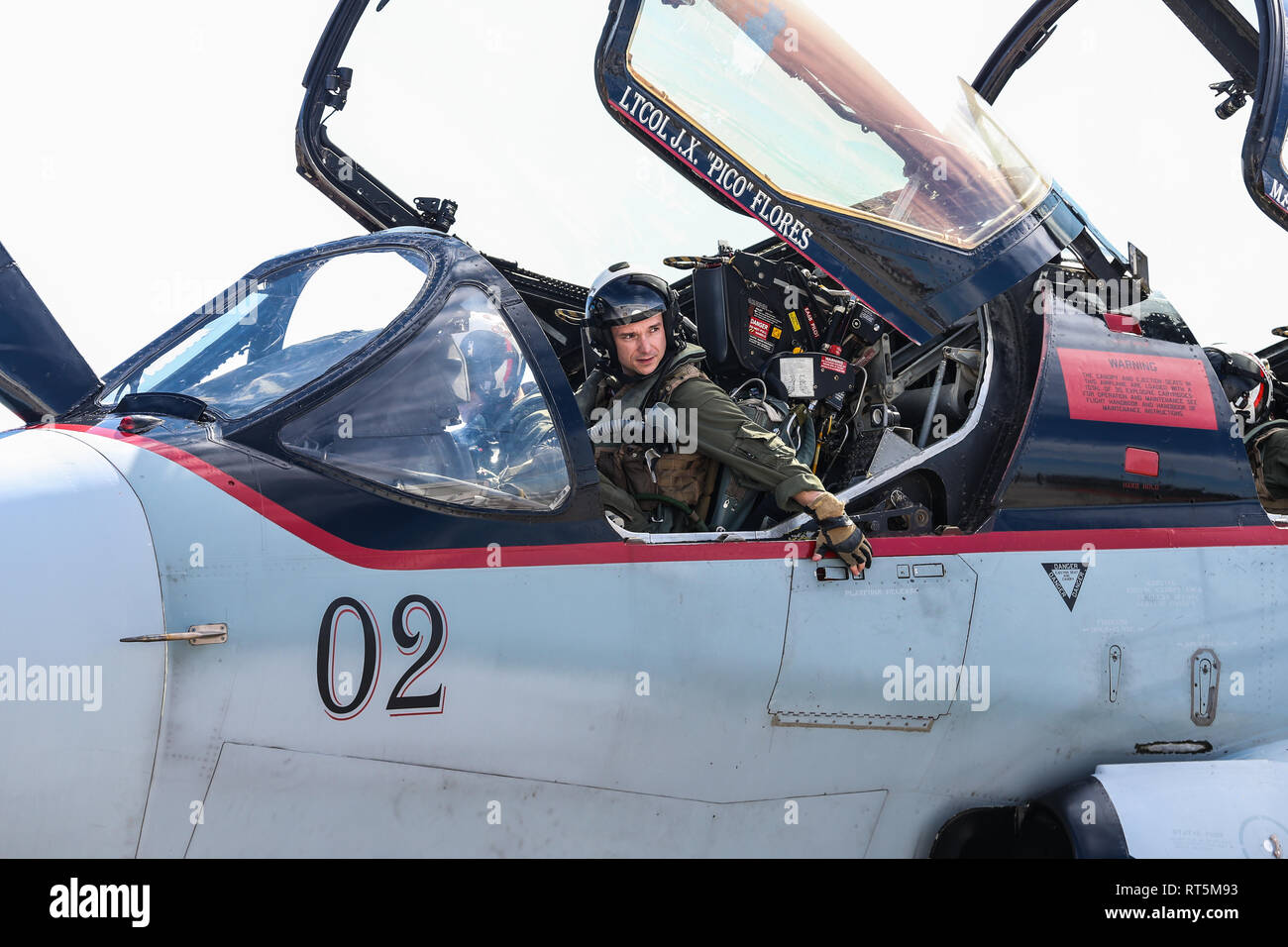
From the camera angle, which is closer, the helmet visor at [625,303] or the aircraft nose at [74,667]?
the aircraft nose at [74,667]

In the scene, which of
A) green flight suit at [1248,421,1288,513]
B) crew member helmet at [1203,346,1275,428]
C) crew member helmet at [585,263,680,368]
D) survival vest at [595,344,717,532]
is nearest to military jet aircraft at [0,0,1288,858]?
survival vest at [595,344,717,532]

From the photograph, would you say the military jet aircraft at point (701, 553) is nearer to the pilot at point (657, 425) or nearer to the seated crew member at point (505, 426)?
the seated crew member at point (505, 426)

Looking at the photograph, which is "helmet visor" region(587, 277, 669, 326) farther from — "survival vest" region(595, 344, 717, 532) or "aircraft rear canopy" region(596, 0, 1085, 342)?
"aircraft rear canopy" region(596, 0, 1085, 342)

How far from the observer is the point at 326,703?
295cm

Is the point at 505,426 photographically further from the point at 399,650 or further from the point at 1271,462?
the point at 1271,462

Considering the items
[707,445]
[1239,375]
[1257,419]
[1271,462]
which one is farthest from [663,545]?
[1257,419]

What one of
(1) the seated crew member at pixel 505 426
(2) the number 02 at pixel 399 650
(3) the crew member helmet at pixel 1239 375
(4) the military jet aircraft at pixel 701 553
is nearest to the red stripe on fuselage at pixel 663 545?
(4) the military jet aircraft at pixel 701 553

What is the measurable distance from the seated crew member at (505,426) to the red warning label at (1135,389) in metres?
2.08

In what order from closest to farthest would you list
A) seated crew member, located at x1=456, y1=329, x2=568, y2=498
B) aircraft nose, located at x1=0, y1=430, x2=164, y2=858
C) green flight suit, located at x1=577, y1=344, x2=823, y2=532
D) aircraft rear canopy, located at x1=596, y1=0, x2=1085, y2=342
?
aircraft nose, located at x1=0, y1=430, x2=164, y2=858 < seated crew member, located at x1=456, y1=329, x2=568, y2=498 < green flight suit, located at x1=577, y1=344, x2=823, y2=532 < aircraft rear canopy, located at x1=596, y1=0, x2=1085, y2=342

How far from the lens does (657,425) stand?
3.93 meters

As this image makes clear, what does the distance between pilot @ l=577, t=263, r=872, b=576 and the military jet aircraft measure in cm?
19

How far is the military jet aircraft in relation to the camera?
283cm

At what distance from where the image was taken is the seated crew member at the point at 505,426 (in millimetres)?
3363
